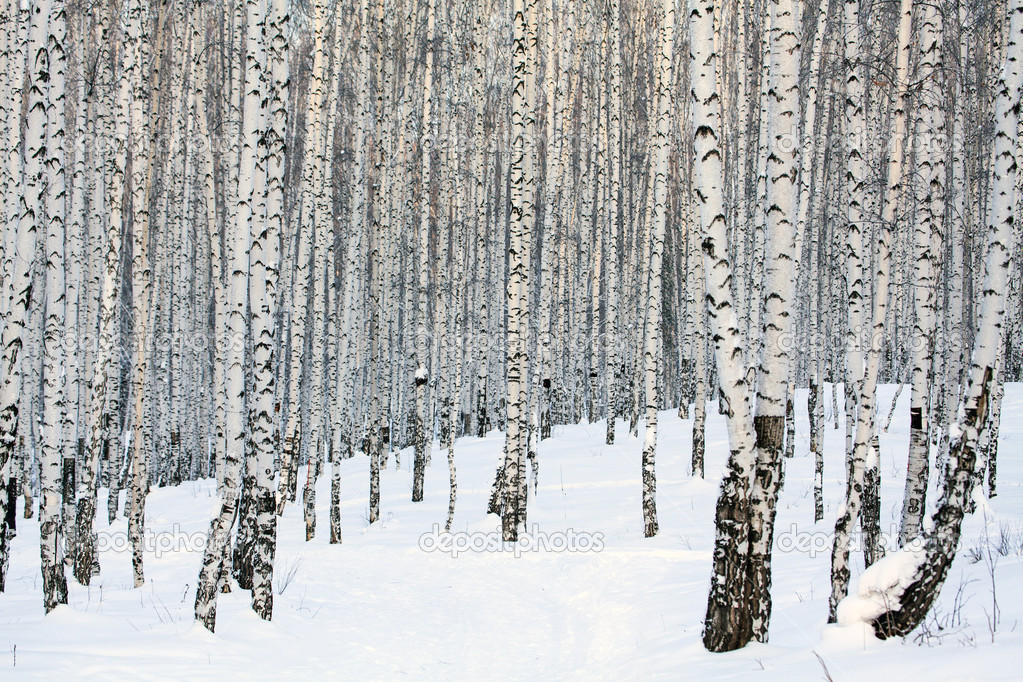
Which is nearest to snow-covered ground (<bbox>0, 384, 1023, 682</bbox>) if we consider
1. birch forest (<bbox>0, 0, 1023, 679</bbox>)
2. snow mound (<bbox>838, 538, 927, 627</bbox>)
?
snow mound (<bbox>838, 538, 927, 627</bbox>)

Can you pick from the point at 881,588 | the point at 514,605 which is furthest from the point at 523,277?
the point at 881,588

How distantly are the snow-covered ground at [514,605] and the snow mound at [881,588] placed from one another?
0.35 ft

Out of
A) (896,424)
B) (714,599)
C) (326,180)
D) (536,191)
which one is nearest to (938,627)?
(714,599)

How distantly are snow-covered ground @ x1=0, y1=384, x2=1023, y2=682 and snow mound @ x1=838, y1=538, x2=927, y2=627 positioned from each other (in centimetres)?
Result: 11

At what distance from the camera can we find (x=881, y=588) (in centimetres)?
436

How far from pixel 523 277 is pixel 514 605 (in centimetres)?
433

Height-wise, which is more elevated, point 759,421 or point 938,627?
point 759,421

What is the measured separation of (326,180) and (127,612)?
20.8ft

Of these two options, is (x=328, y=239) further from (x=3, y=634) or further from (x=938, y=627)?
(x=938, y=627)

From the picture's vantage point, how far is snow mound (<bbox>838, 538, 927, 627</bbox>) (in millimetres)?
4316

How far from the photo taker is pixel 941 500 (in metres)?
4.36

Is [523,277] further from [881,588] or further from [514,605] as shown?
[881,588]

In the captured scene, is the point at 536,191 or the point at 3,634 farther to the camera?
the point at 536,191

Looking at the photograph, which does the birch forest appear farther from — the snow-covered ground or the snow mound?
the snow-covered ground
